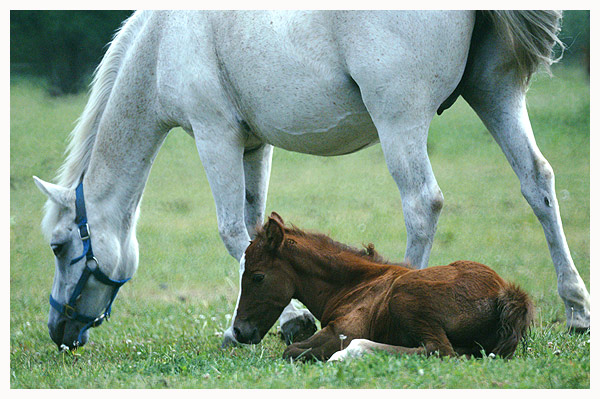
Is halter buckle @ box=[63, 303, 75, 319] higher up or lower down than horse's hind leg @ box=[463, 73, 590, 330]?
lower down

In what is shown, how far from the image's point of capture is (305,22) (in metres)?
4.41

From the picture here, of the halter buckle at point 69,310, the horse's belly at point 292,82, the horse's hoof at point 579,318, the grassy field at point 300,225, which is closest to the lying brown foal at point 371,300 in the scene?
the grassy field at point 300,225

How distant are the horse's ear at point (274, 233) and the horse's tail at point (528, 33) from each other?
178 cm

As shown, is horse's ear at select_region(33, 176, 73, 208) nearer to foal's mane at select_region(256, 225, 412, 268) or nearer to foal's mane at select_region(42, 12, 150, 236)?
foal's mane at select_region(42, 12, 150, 236)

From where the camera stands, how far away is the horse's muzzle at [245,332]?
4246 mm

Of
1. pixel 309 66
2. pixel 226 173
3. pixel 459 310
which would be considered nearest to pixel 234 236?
pixel 226 173

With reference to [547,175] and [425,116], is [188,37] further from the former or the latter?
[547,175]

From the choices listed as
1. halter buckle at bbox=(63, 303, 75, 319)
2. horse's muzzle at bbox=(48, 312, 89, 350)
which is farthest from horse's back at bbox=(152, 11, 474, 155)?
horse's muzzle at bbox=(48, 312, 89, 350)

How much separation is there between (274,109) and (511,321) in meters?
2.01

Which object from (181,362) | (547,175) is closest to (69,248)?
(181,362)

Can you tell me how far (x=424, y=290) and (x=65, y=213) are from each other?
2886mm

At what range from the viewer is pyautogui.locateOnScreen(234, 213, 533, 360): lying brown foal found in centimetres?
382

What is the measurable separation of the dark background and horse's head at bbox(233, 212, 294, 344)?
2.94m

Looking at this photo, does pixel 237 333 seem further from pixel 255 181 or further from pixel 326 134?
pixel 255 181
